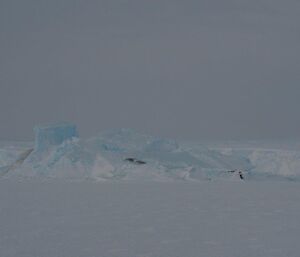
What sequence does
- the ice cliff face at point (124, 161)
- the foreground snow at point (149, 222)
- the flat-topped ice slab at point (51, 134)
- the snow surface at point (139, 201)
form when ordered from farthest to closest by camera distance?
the flat-topped ice slab at point (51, 134)
the ice cliff face at point (124, 161)
the snow surface at point (139, 201)
the foreground snow at point (149, 222)

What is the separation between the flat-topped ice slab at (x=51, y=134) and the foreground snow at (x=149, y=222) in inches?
189

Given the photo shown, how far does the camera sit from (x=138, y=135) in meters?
17.4

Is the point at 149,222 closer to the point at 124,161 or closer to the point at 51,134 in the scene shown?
the point at 124,161

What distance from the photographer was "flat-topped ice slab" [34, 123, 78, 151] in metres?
17.3

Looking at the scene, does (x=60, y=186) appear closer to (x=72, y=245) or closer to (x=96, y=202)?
(x=96, y=202)

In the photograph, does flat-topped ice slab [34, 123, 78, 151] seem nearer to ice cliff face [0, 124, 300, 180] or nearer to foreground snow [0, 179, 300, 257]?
ice cliff face [0, 124, 300, 180]

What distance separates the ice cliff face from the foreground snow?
2957 mm

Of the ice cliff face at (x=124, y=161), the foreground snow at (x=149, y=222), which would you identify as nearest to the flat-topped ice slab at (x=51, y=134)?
the ice cliff face at (x=124, y=161)

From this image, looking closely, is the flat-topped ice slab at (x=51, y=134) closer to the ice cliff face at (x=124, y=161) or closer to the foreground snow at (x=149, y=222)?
the ice cliff face at (x=124, y=161)

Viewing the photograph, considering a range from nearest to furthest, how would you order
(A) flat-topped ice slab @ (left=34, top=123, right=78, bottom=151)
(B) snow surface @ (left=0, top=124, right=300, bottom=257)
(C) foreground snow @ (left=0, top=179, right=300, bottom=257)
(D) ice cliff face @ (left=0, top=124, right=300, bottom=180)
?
(C) foreground snow @ (left=0, top=179, right=300, bottom=257)
(B) snow surface @ (left=0, top=124, right=300, bottom=257)
(D) ice cliff face @ (left=0, top=124, right=300, bottom=180)
(A) flat-topped ice slab @ (left=34, top=123, right=78, bottom=151)

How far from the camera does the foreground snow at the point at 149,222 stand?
5.71 meters

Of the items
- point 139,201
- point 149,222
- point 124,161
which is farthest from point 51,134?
point 149,222

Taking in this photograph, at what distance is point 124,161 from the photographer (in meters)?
15.9

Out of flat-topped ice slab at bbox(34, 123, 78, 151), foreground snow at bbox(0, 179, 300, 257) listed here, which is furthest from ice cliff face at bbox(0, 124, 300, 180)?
foreground snow at bbox(0, 179, 300, 257)
